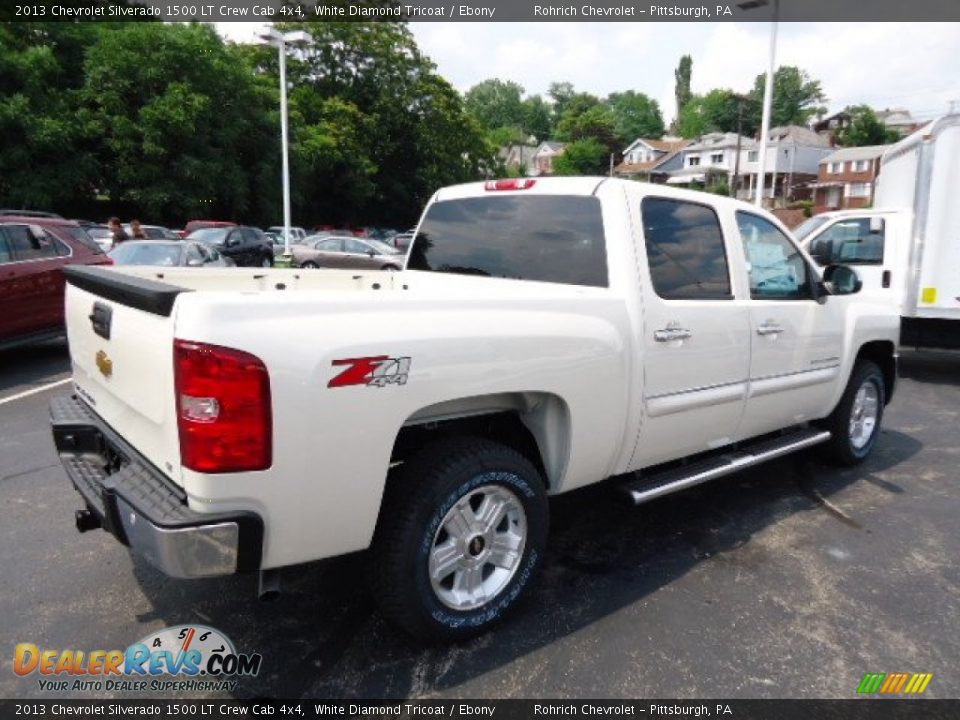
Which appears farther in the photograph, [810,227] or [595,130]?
[595,130]

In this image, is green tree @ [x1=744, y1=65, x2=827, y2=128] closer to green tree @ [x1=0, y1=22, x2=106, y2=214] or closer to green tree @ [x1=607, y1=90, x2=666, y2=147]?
green tree @ [x1=607, y1=90, x2=666, y2=147]

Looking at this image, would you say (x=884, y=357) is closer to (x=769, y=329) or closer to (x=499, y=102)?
(x=769, y=329)

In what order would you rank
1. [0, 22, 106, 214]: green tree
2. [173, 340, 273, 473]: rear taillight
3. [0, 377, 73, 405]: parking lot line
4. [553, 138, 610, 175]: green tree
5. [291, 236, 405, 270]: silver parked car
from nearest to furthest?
[173, 340, 273, 473]: rear taillight
[0, 377, 73, 405]: parking lot line
[291, 236, 405, 270]: silver parked car
[0, 22, 106, 214]: green tree
[553, 138, 610, 175]: green tree

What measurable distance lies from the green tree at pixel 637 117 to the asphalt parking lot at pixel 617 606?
13050 centimetres

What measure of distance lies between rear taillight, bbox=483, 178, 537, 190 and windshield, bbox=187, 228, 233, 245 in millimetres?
15281

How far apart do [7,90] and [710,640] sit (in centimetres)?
2908

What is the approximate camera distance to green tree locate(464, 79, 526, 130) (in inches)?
4579

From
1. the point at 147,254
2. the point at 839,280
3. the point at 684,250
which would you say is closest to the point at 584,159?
the point at 147,254

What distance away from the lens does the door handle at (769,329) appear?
3887 mm

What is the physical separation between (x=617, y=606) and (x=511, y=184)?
2.31m

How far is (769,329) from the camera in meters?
3.94

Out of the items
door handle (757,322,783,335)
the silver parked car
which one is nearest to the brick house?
the silver parked car

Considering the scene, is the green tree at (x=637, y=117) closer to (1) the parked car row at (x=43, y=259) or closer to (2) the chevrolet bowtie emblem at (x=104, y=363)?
(1) the parked car row at (x=43, y=259)

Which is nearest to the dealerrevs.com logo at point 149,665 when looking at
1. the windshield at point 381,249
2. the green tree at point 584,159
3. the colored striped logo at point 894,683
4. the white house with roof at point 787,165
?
the colored striped logo at point 894,683
